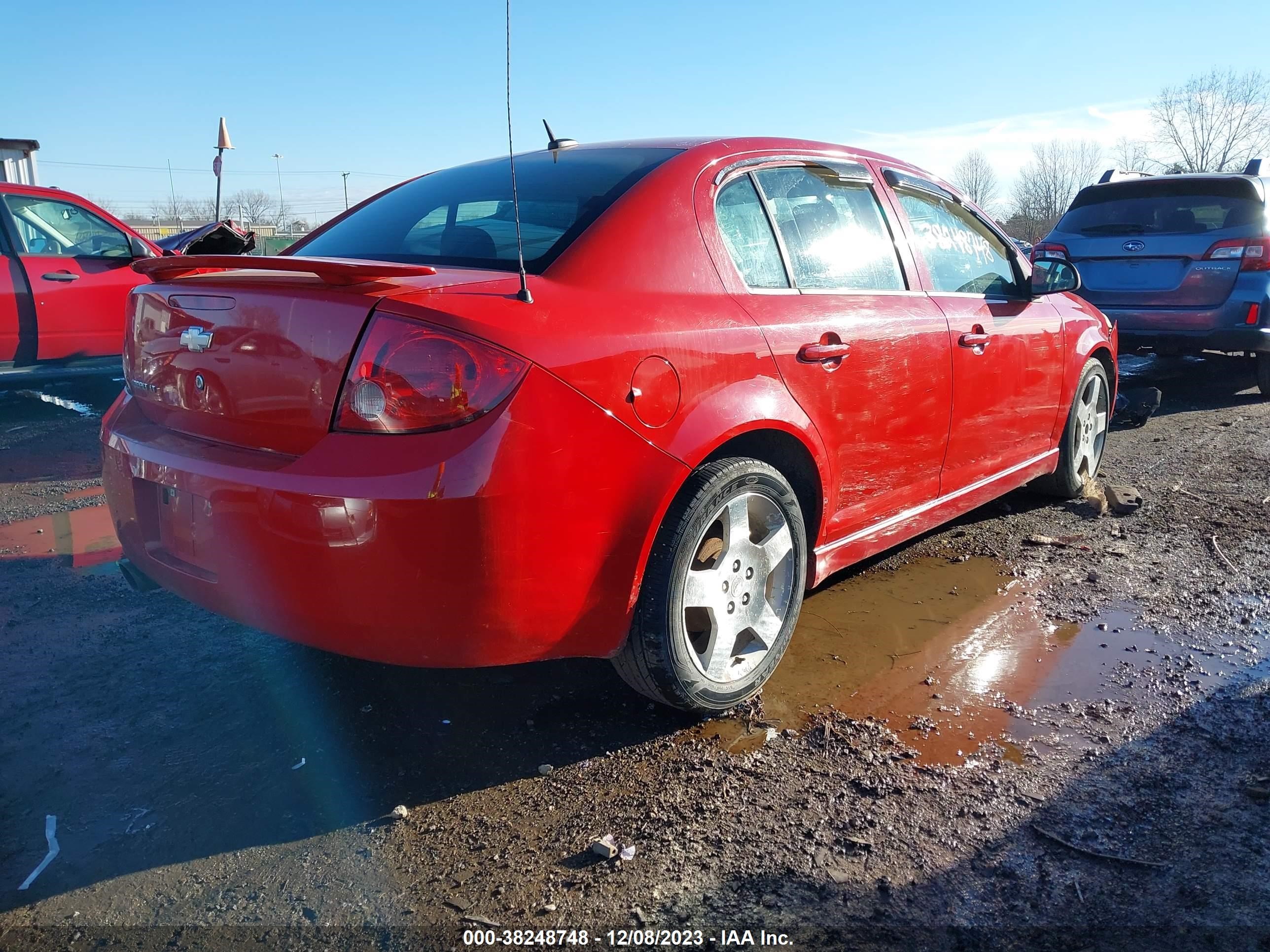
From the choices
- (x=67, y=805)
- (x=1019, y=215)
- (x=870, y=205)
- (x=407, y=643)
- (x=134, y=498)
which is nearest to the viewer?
(x=407, y=643)

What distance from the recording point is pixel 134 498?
2.58 m

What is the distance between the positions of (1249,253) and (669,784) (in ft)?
24.0

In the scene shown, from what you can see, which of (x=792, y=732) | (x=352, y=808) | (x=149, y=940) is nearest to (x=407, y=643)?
(x=352, y=808)

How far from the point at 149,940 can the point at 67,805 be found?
63 cm

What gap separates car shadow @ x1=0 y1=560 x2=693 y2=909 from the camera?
2.28 m

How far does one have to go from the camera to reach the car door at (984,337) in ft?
12.1

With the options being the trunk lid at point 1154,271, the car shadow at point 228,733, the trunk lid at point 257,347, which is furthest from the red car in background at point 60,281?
the trunk lid at point 1154,271

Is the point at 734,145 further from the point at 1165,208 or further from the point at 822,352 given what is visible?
the point at 1165,208

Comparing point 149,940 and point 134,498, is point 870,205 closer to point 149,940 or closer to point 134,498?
point 134,498

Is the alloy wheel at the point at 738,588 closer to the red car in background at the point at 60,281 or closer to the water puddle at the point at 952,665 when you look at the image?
the water puddle at the point at 952,665

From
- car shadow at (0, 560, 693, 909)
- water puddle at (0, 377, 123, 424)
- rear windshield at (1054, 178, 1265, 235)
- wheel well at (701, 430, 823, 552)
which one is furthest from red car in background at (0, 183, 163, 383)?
rear windshield at (1054, 178, 1265, 235)

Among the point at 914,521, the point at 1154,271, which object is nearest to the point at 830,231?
the point at 914,521

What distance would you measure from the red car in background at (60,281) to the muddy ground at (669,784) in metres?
4.17

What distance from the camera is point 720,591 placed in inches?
108
